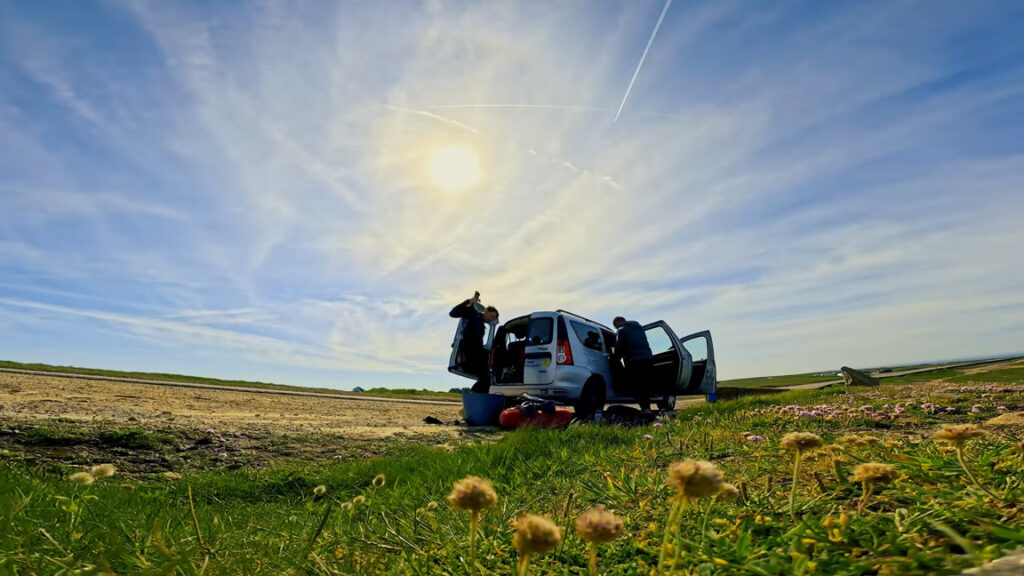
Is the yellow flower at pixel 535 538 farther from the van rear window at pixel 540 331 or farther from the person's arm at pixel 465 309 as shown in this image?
the person's arm at pixel 465 309

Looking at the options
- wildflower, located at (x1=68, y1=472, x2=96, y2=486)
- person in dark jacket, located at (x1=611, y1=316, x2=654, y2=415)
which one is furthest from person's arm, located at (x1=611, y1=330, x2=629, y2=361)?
wildflower, located at (x1=68, y1=472, x2=96, y2=486)

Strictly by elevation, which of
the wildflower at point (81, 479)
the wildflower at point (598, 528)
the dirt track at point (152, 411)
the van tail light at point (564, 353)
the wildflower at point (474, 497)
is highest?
the van tail light at point (564, 353)

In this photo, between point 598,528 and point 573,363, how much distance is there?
10545 millimetres

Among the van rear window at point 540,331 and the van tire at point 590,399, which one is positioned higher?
the van rear window at point 540,331

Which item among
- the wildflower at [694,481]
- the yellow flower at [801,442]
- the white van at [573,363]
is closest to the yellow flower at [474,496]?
the wildflower at [694,481]

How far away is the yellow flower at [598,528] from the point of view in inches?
33.3

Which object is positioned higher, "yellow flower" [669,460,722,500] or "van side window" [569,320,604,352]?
"van side window" [569,320,604,352]

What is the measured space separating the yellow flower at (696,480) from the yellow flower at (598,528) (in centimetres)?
13

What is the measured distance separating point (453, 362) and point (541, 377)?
2.41 m

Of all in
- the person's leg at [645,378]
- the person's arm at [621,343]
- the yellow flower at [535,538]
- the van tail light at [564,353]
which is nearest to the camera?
the yellow flower at [535,538]

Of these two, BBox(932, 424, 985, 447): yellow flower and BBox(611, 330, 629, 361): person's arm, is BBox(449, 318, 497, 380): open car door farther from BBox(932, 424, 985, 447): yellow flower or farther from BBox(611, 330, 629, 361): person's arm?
BBox(932, 424, 985, 447): yellow flower

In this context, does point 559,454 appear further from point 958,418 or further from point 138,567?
point 958,418

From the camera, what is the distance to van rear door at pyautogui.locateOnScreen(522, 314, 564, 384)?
1108 centimetres

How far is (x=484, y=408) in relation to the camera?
11.0m
